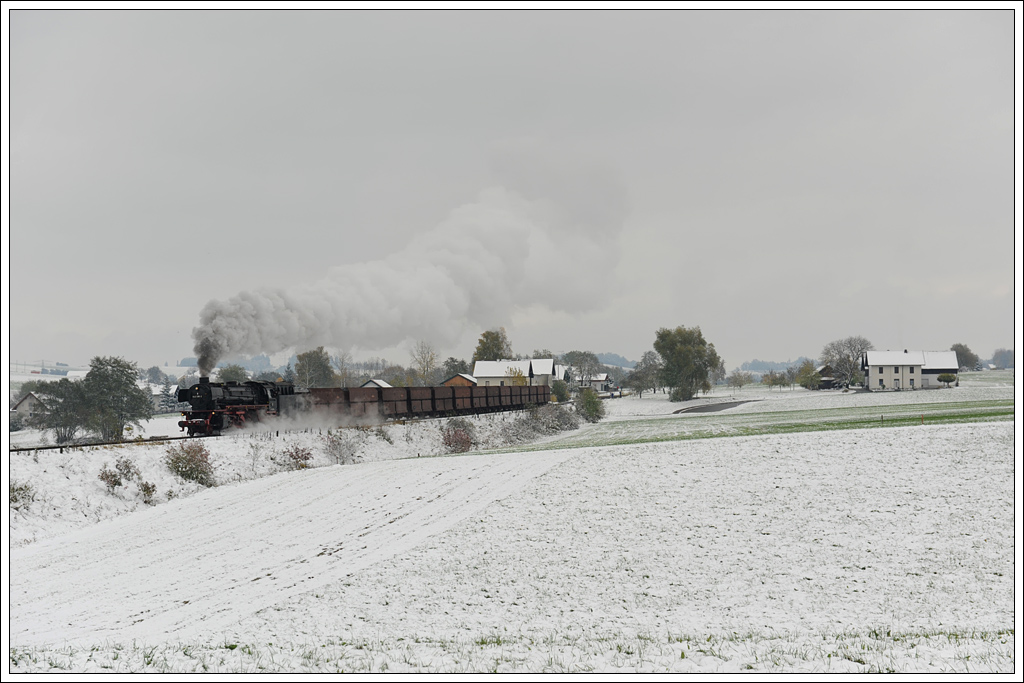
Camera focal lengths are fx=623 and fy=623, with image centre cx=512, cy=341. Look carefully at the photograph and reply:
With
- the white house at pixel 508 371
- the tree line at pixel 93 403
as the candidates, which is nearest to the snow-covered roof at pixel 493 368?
the white house at pixel 508 371

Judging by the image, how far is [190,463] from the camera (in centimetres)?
2294

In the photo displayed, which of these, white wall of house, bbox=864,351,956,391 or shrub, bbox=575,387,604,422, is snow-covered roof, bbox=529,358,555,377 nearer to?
shrub, bbox=575,387,604,422

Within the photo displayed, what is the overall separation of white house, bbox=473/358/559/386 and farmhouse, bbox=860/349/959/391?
49.2m

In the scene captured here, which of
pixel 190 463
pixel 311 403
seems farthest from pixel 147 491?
pixel 311 403

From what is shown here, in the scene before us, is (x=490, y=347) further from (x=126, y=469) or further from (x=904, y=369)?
(x=126, y=469)

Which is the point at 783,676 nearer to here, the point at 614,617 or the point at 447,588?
the point at 614,617

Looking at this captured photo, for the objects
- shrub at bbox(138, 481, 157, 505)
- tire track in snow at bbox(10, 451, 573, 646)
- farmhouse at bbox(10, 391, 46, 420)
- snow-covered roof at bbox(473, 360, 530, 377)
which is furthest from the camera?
snow-covered roof at bbox(473, 360, 530, 377)

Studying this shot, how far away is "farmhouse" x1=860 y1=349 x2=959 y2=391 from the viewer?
9419cm

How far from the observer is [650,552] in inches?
559

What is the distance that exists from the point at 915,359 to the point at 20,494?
108926 mm

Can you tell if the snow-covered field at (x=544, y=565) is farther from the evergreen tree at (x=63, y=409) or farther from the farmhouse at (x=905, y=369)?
the farmhouse at (x=905, y=369)

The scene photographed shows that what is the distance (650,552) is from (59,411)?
43.1 metres

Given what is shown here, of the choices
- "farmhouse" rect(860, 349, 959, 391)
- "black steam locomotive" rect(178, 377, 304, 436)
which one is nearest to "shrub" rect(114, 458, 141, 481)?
"black steam locomotive" rect(178, 377, 304, 436)

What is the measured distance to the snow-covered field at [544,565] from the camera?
9445mm
